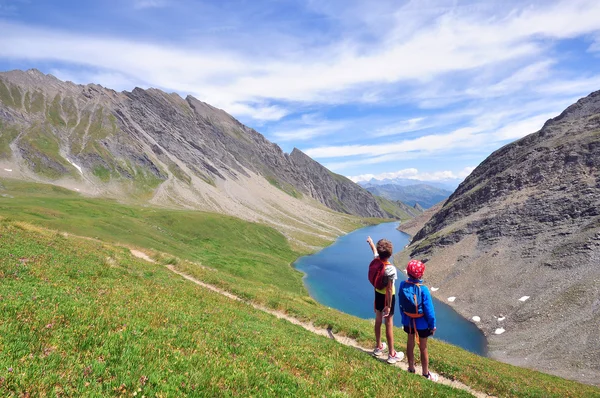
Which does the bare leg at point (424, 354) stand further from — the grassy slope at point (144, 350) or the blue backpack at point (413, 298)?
the blue backpack at point (413, 298)

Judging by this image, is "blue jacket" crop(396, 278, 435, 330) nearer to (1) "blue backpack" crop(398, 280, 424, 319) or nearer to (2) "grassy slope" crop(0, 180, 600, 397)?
(1) "blue backpack" crop(398, 280, 424, 319)

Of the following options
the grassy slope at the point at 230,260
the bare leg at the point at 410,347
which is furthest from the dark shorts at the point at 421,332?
the grassy slope at the point at 230,260

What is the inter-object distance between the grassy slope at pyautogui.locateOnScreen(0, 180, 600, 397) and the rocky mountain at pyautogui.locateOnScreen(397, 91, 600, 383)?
98.9ft

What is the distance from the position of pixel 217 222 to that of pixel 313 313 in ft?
340

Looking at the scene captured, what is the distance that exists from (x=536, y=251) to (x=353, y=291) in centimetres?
4573

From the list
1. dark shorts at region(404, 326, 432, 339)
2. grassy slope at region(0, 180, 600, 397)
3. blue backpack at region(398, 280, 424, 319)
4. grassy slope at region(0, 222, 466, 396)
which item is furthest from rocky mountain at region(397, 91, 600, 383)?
grassy slope at region(0, 222, 466, 396)

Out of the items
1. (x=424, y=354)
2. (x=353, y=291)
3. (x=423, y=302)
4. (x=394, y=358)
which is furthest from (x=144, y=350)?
(x=353, y=291)

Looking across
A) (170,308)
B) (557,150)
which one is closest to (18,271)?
(170,308)

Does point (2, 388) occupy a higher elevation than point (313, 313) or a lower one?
higher

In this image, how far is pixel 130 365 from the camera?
773cm

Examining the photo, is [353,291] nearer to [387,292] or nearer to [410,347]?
[410,347]

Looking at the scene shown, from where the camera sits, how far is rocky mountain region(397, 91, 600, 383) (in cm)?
→ 5006

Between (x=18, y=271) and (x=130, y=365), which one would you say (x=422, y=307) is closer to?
(x=130, y=365)

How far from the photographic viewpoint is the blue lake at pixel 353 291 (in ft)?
200
